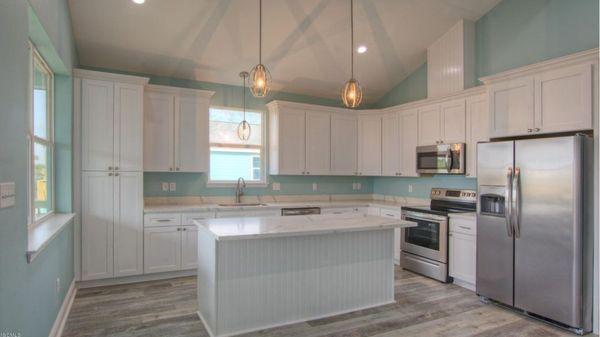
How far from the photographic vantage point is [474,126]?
4.27m

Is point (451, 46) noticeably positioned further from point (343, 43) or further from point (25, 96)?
point (25, 96)

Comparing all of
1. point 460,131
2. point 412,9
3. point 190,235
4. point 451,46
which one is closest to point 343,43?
point 412,9

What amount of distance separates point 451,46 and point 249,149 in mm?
3195

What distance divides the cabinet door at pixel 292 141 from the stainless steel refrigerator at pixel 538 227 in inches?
99.5

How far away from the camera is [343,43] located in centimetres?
479

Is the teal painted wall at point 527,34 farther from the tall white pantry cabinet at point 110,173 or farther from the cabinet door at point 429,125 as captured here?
the tall white pantry cabinet at point 110,173

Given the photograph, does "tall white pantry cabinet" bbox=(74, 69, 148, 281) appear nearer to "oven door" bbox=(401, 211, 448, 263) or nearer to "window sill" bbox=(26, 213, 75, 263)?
"window sill" bbox=(26, 213, 75, 263)

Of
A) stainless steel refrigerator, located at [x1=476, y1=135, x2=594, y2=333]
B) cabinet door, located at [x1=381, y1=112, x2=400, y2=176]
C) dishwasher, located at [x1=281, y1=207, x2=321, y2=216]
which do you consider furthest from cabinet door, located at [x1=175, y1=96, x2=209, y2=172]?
stainless steel refrigerator, located at [x1=476, y1=135, x2=594, y2=333]

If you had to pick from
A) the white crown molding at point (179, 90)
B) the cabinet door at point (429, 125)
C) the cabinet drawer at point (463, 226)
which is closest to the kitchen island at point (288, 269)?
the cabinet drawer at point (463, 226)

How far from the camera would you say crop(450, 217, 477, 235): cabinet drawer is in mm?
3922

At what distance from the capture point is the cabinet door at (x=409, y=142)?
507cm

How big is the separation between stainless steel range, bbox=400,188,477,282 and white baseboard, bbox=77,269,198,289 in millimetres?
2851

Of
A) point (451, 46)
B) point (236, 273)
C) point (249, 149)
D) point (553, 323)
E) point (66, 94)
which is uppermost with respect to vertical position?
point (451, 46)

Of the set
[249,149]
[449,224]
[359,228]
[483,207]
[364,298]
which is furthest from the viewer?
[249,149]
